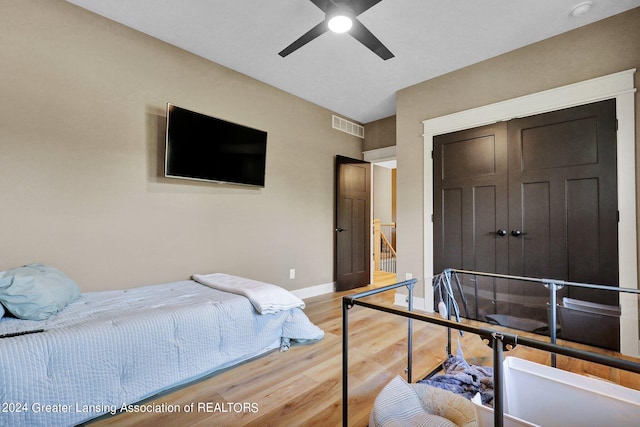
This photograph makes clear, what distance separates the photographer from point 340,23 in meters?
2.02

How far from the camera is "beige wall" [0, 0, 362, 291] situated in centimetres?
211

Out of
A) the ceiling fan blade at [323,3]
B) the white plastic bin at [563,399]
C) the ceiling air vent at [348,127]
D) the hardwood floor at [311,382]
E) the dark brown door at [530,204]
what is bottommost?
the hardwood floor at [311,382]

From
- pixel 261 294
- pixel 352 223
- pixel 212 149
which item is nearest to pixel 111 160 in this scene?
pixel 212 149

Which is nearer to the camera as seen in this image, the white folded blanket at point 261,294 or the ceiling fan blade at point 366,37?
the ceiling fan blade at point 366,37

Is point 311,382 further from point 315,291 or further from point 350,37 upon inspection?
point 350,37

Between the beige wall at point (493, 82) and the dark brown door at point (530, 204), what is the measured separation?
270mm

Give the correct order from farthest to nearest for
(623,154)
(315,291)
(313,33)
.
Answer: (315,291) → (623,154) → (313,33)

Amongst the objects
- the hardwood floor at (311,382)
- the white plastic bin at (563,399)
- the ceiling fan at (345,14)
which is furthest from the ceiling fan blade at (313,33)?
the white plastic bin at (563,399)

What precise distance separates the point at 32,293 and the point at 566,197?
4117mm

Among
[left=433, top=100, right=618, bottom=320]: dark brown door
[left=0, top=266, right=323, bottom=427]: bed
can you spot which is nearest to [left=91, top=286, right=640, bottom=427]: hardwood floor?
[left=0, top=266, right=323, bottom=427]: bed

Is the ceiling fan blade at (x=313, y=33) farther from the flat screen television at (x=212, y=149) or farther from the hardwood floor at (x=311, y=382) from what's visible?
the hardwood floor at (x=311, y=382)

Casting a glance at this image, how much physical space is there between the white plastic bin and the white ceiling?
263 centimetres

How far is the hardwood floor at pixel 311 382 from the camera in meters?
1.54

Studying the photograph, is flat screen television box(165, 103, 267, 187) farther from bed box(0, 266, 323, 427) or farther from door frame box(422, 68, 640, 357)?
door frame box(422, 68, 640, 357)
